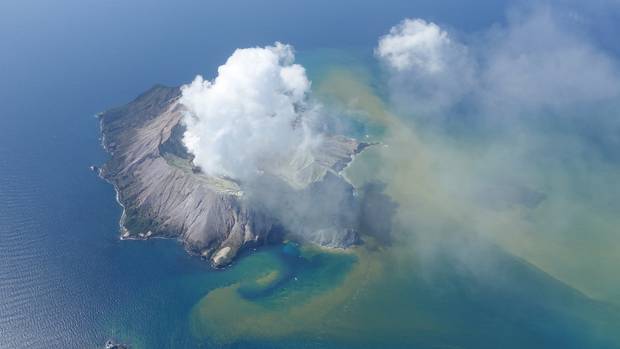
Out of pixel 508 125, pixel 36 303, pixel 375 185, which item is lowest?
pixel 36 303

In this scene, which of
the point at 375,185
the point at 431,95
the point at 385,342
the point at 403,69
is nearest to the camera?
the point at 385,342

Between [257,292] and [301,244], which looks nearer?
[257,292]

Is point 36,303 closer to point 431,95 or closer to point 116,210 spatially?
point 116,210

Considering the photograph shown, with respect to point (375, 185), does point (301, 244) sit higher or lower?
lower

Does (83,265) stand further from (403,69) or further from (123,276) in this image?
(403,69)

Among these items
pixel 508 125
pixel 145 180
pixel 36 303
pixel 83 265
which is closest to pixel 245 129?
pixel 145 180

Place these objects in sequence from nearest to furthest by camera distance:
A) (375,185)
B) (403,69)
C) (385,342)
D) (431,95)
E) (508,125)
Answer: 1. (385,342)
2. (375,185)
3. (508,125)
4. (431,95)
5. (403,69)

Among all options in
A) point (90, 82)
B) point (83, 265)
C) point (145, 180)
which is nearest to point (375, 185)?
point (145, 180)
